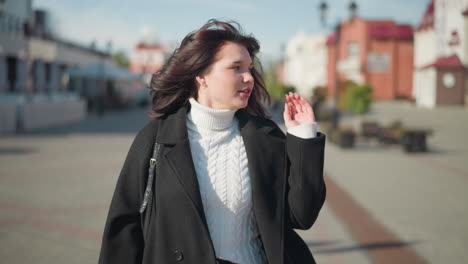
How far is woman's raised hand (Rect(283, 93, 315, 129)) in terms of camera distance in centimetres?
227

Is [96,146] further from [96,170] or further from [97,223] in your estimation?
[97,223]

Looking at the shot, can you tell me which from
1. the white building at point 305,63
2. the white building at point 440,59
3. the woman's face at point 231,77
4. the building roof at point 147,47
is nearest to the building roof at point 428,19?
the white building at point 440,59

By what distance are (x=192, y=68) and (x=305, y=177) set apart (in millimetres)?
682

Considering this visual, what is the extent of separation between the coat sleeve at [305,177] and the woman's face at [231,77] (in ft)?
0.93

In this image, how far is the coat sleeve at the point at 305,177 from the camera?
85.9 inches

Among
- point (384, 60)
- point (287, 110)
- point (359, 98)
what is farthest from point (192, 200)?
point (384, 60)

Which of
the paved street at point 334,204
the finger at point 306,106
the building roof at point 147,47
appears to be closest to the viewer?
the finger at point 306,106

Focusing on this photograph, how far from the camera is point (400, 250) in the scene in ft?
17.6

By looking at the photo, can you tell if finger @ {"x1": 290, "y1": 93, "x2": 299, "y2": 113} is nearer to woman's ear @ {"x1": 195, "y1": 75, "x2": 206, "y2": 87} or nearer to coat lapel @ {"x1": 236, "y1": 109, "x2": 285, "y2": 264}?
Answer: coat lapel @ {"x1": 236, "y1": 109, "x2": 285, "y2": 264}

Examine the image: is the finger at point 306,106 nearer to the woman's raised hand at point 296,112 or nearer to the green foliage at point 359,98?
the woman's raised hand at point 296,112

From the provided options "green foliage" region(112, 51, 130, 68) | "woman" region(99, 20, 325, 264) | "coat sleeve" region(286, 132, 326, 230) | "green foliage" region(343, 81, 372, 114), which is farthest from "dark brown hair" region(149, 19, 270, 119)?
"green foliage" region(112, 51, 130, 68)

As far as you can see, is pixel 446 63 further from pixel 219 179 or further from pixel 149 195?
pixel 149 195

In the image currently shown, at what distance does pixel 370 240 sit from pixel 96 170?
6395 millimetres

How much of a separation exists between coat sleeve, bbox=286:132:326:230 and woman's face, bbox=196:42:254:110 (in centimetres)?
28
